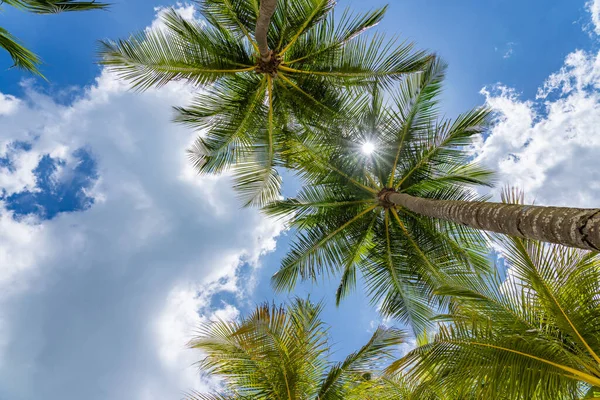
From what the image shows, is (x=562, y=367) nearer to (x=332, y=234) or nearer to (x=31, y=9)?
(x=332, y=234)

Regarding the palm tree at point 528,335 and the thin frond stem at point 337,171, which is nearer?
the palm tree at point 528,335

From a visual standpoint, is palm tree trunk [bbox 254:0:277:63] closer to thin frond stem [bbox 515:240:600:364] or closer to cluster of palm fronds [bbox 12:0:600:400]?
cluster of palm fronds [bbox 12:0:600:400]

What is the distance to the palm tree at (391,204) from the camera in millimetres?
8141

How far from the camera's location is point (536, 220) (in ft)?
12.2

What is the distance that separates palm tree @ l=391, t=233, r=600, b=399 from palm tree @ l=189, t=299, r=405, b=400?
2020 mm

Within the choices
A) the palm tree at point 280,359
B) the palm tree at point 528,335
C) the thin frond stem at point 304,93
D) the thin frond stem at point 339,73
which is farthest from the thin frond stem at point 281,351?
the thin frond stem at point 339,73

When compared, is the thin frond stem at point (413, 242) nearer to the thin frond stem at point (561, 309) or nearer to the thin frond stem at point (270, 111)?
the thin frond stem at point (270, 111)

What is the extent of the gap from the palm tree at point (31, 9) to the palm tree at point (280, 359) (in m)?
4.77

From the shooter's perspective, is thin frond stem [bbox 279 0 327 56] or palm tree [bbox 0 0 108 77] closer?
palm tree [bbox 0 0 108 77]

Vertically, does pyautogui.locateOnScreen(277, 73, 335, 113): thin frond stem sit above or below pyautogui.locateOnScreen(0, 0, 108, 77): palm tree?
above

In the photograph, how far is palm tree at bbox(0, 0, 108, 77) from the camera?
4570 millimetres

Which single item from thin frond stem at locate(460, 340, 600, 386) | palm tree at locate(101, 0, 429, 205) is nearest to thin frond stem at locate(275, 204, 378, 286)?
palm tree at locate(101, 0, 429, 205)

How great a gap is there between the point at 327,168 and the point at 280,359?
4.45m

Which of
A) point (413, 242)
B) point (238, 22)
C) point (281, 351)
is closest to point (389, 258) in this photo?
point (413, 242)
